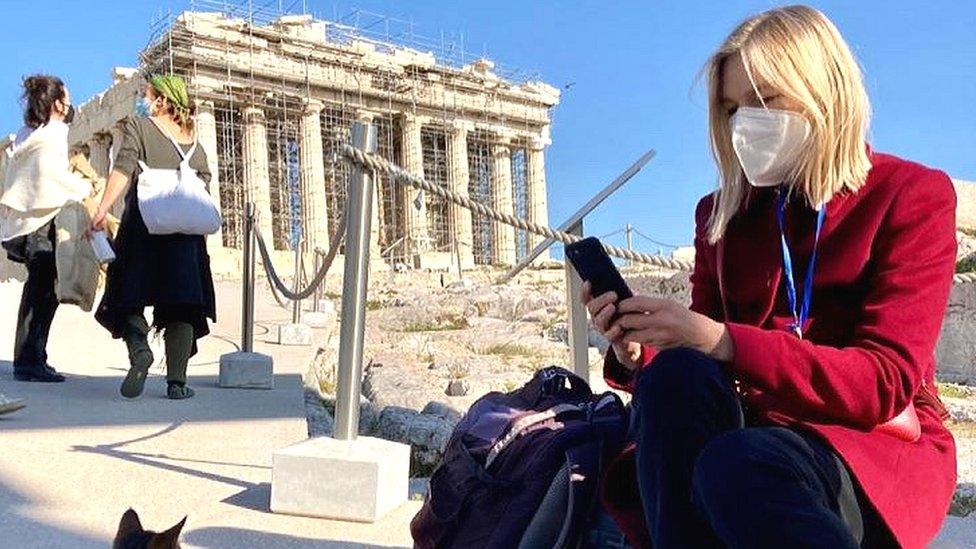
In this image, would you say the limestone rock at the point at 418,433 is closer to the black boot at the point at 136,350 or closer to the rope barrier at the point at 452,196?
the black boot at the point at 136,350

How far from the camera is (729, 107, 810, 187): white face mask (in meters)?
1.67

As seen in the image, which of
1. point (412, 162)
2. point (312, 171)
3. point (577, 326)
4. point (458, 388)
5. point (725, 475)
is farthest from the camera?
point (412, 162)

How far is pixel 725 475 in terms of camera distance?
53.1 inches

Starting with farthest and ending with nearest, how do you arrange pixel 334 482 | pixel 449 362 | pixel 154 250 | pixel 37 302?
1. pixel 449 362
2. pixel 37 302
3. pixel 154 250
4. pixel 334 482

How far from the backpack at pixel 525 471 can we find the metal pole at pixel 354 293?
809 millimetres

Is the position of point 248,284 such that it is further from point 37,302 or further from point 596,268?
point 596,268

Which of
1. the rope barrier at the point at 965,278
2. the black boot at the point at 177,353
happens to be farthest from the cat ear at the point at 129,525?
the rope barrier at the point at 965,278

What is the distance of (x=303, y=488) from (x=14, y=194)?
3.27 metres

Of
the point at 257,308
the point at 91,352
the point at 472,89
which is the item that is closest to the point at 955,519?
the point at 91,352

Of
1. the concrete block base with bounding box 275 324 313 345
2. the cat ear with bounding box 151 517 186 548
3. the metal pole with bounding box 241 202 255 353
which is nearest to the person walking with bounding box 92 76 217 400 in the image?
the metal pole with bounding box 241 202 255 353

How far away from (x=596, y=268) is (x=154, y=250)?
3.38m

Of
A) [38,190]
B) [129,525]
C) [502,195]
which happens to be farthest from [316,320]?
[502,195]

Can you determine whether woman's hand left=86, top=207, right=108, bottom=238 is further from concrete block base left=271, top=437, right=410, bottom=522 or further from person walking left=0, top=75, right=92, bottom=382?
concrete block base left=271, top=437, right=410, bottom=522

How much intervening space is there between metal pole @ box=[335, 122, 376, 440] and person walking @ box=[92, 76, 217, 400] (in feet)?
6.03
